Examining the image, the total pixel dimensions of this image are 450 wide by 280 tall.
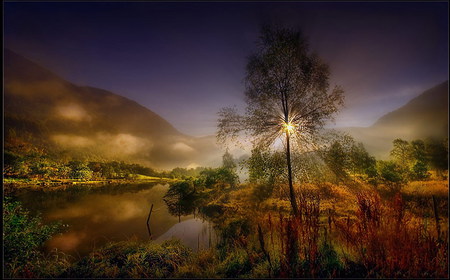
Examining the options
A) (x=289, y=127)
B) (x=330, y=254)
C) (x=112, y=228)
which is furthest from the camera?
(x=112, y=228)

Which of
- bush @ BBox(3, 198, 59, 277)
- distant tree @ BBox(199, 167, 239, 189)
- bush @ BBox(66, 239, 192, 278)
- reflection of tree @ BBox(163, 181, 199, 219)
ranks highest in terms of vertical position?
bush @ BBox(3, 198, 59, 277)

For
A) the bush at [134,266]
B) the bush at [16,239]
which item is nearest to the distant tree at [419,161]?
the bush at [134,266]

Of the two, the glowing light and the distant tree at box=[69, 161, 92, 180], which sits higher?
the glowing light

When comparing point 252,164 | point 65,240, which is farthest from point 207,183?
point 252,164

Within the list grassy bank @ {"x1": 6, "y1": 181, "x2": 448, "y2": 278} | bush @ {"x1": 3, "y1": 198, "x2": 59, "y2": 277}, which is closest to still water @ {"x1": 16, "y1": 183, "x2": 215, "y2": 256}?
bush @ {"x1": 3, "y1": 198, "x2": 59, "y2": 277}

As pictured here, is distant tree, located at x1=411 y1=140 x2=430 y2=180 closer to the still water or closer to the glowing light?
the glowing light

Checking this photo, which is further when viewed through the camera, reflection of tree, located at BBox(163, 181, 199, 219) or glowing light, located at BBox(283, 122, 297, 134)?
reflection of tree, located at BBox(163, 181, 199, 219)

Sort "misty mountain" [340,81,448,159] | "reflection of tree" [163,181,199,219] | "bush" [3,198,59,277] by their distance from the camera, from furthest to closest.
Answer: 1. "reflection of tree" [163,181,199,219]
2. "bush" [3,198,59,277]
3. "misty mountain" [340,81,448,159]

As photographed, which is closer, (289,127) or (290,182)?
(290,182)

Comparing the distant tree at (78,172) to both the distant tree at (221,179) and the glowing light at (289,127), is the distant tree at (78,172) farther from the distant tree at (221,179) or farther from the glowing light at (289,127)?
the glowing light at (289,127)

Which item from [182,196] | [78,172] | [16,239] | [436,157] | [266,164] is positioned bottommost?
[182,196]

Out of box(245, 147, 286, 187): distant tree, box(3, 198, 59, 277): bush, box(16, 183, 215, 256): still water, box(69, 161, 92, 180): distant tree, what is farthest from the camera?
box(69, 161, 92, 180): distant tree

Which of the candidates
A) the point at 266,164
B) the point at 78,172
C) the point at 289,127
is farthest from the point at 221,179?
the point at 78,172

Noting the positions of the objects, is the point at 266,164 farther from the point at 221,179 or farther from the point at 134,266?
the point at 221,179
